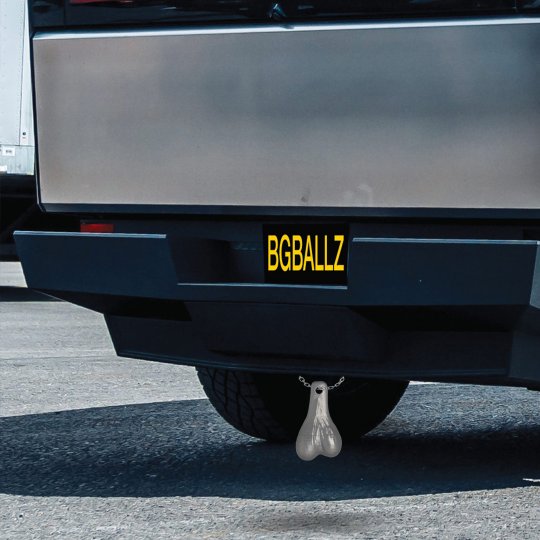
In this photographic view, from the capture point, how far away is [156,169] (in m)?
5.18

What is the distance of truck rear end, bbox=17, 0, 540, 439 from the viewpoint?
15.5ft

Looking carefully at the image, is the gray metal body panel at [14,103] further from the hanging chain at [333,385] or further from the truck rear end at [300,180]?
the truck rear end at [300,180]

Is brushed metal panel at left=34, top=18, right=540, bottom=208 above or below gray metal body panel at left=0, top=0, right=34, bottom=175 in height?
above

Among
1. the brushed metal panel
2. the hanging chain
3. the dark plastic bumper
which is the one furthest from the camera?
the hanging chain

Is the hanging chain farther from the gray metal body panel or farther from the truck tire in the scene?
the gray metal body panel

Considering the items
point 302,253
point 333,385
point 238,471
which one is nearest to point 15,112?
point 333,385

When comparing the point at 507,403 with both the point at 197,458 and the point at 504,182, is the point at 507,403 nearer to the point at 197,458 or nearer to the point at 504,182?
Answer: the point at 197,458

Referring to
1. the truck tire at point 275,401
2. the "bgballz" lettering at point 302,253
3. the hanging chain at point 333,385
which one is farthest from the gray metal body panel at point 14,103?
the "bgballz" lettering at point 302,253

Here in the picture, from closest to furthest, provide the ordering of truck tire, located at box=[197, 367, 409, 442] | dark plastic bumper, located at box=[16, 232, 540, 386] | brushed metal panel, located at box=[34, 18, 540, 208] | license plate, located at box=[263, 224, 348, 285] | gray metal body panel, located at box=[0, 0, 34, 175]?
brushed metal panel, located at box=[34, 18, 540, 208] → dark plastic bumper, located at box=[16, 232, 540, 386] → license plate, located at box=[263, 224, 348, 285] → truck tire, located at box=[197, 367, 409, 442] → gray metal body panel, located at box=[0, 0, 34, 175]

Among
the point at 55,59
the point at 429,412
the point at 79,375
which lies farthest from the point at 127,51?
the point at 79,375

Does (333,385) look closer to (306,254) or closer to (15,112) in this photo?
(306,254)

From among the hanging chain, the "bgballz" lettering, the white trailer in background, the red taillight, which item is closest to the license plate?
the "bgballz" lettering

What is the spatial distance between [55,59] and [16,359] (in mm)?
4616

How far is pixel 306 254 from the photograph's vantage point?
16.5 feet
